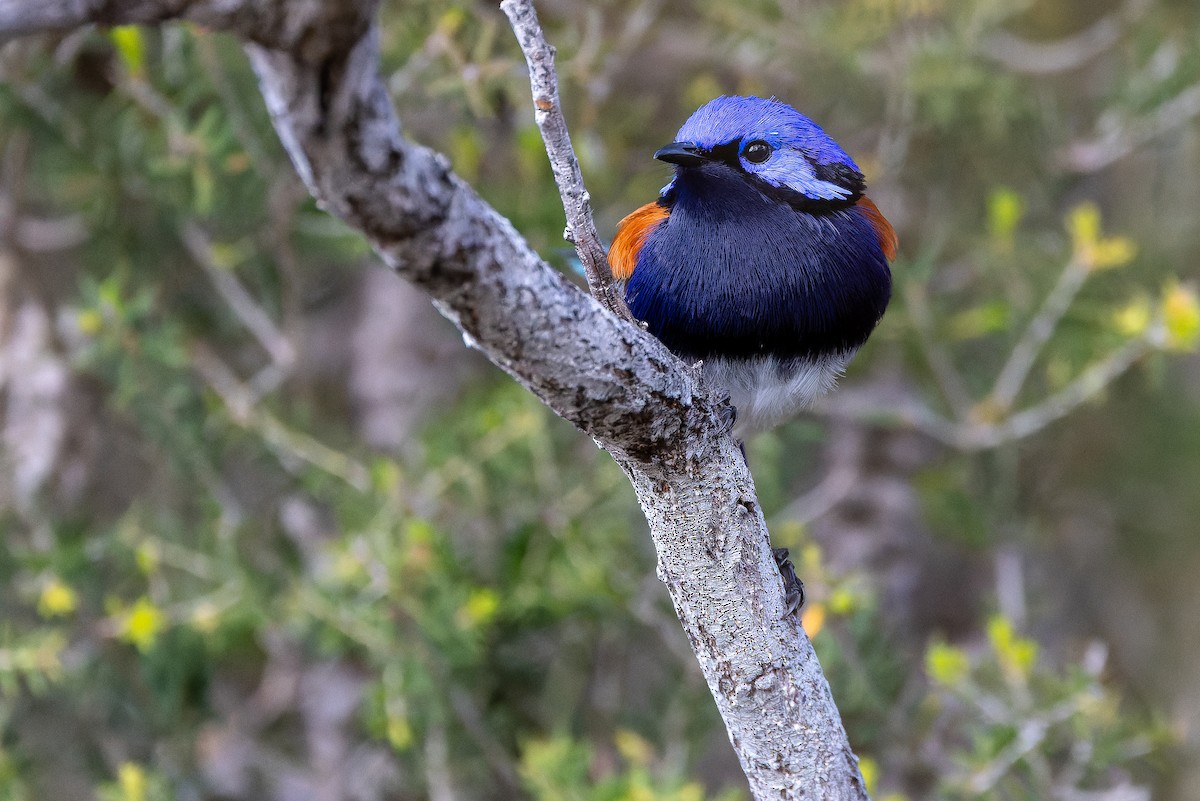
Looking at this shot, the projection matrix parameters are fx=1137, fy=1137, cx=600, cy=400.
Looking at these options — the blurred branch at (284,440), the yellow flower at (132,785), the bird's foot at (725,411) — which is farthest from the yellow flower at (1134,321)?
the yellow flower at (132,785)

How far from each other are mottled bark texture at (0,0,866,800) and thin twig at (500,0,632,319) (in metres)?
0.15

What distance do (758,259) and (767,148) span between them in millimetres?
299

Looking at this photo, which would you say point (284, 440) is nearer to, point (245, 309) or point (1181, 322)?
point (245, 309)

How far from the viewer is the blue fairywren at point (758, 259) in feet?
7.14

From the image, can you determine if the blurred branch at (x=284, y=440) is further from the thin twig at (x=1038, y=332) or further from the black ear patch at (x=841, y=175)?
the thin twig at (x=1038, y=332)

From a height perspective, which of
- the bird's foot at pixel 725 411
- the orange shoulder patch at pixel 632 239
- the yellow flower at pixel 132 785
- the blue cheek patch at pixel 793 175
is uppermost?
the blue cheek patch at pixel 793 175

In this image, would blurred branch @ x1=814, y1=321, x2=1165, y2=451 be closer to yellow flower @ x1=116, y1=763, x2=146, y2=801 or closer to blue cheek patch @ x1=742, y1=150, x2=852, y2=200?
blue cheek patch @ x1=742, y1=150, x2=852, y2=200

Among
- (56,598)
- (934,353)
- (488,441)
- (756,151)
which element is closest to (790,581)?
(756,151)

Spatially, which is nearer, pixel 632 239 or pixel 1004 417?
pixel 632 239

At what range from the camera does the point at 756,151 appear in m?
2.37

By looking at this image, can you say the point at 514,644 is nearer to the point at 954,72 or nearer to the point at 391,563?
the point at 391,563

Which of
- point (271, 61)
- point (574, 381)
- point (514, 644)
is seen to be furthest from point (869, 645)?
point (271, 61)

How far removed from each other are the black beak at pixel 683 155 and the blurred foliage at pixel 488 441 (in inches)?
36.0

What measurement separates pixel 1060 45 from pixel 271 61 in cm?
419
